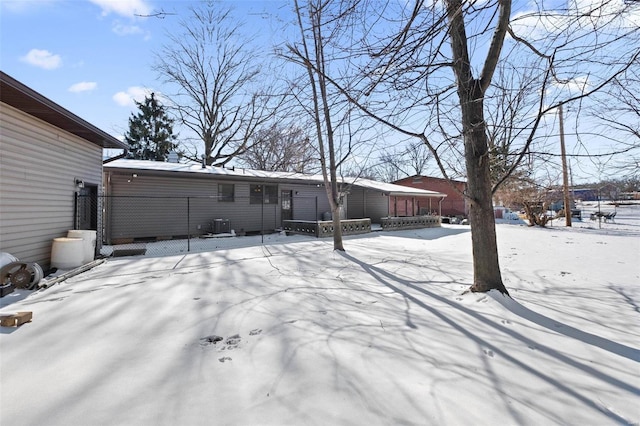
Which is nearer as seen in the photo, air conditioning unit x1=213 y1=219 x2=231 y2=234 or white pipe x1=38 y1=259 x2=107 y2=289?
white pipe x1=38 y1=259 x2=107 y2=289

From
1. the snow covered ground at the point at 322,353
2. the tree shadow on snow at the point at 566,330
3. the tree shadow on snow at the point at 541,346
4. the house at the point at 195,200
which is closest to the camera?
the snow covered ground at the point at 322,353

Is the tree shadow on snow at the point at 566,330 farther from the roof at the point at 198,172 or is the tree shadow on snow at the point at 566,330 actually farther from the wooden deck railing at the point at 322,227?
the wooden deck railing at the point at 322,227

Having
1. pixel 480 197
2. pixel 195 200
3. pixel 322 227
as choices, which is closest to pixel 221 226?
Result: pixel 195 200

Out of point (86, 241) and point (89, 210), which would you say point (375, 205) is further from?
point (86, 241)

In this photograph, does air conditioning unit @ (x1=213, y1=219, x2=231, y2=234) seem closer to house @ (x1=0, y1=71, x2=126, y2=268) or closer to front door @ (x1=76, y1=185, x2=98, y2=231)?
front door @ (x1=76, y1=185, x2=98, y2=231)

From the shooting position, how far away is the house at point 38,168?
533cm

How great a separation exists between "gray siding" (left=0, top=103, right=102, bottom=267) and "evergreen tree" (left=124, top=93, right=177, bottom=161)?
20761 millimetres

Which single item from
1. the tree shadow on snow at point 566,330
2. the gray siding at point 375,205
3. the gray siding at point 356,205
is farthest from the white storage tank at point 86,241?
the gray siding at point 375,205

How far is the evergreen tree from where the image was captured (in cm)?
2639

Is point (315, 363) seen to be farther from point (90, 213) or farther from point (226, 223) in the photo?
point (226, 223)

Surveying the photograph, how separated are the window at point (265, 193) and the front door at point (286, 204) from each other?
17.0 inches

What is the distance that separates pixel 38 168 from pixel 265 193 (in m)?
9.05

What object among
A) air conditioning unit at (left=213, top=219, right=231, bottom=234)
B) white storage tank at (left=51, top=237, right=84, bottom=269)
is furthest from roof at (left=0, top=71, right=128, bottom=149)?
air conditioning unit at (left=213, top=219, right=231, bottom=234)

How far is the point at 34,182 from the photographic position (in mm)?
6094
